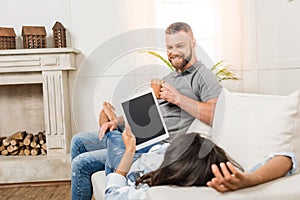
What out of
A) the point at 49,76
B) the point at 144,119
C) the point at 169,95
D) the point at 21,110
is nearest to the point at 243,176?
the point at 144,119

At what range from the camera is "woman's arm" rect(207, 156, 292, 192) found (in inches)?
48.6

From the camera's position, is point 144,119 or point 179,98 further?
point 179,98

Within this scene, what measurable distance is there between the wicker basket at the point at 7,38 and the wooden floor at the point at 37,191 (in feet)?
3.62

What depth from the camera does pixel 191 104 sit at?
74.3 inches

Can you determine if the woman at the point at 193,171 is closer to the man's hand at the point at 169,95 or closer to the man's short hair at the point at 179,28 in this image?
the man's hand at the point at 169,95

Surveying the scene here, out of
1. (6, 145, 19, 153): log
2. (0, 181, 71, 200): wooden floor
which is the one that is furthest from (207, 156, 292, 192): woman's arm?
(6, 145, 19, 153): log

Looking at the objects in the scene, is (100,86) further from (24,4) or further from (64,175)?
(24,4)

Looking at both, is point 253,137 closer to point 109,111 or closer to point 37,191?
point 109,111

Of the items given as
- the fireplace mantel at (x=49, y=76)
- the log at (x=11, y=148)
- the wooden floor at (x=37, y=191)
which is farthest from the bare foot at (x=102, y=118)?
the log at (x=11, y=148)

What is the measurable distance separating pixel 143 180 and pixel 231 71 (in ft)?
8.65

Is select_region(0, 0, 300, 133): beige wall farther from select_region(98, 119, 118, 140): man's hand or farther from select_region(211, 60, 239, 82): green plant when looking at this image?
select_region(98, 119, 118, 140): man's hand

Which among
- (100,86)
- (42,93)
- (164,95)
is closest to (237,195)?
(100,86)

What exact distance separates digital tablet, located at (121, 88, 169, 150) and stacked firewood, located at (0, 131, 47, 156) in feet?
7.84

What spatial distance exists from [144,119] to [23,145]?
255 cm
